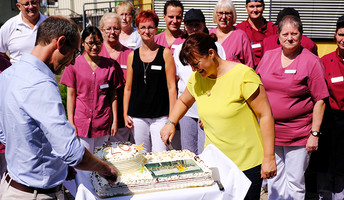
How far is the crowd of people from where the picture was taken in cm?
195

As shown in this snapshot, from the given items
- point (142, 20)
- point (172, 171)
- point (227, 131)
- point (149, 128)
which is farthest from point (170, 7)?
point (172, 171)

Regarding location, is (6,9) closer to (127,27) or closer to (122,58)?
(127,27)

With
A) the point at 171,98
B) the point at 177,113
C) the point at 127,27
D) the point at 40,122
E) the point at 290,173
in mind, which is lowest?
the point at 290,173

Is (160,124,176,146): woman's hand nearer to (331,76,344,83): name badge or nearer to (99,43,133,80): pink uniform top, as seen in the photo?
(99,43,133,80): pink uniform top

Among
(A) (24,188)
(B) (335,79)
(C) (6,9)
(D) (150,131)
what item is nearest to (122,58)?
(D) (150,131)

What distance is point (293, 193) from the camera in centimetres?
375

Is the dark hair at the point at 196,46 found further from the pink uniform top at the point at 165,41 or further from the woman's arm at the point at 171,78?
the pink uniform top at the point at 165,41

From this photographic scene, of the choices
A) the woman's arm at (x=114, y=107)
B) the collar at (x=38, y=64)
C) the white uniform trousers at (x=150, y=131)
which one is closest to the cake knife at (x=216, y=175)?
the collar at (x=38, y=64)

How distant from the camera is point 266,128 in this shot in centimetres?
254

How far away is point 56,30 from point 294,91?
234 cm

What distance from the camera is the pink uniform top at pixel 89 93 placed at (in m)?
3.97

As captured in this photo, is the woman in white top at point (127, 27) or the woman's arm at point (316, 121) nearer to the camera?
the woman's arm at point (316, 121)

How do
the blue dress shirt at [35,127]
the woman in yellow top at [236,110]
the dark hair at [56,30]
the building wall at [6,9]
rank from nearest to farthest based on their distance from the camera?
the blue dress shirt at [35,127] → the dark hair at [56,30] → the woman in yellow top at [236,110] → the building wall at [6,9]

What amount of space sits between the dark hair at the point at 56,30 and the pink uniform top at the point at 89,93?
2.01 meters
